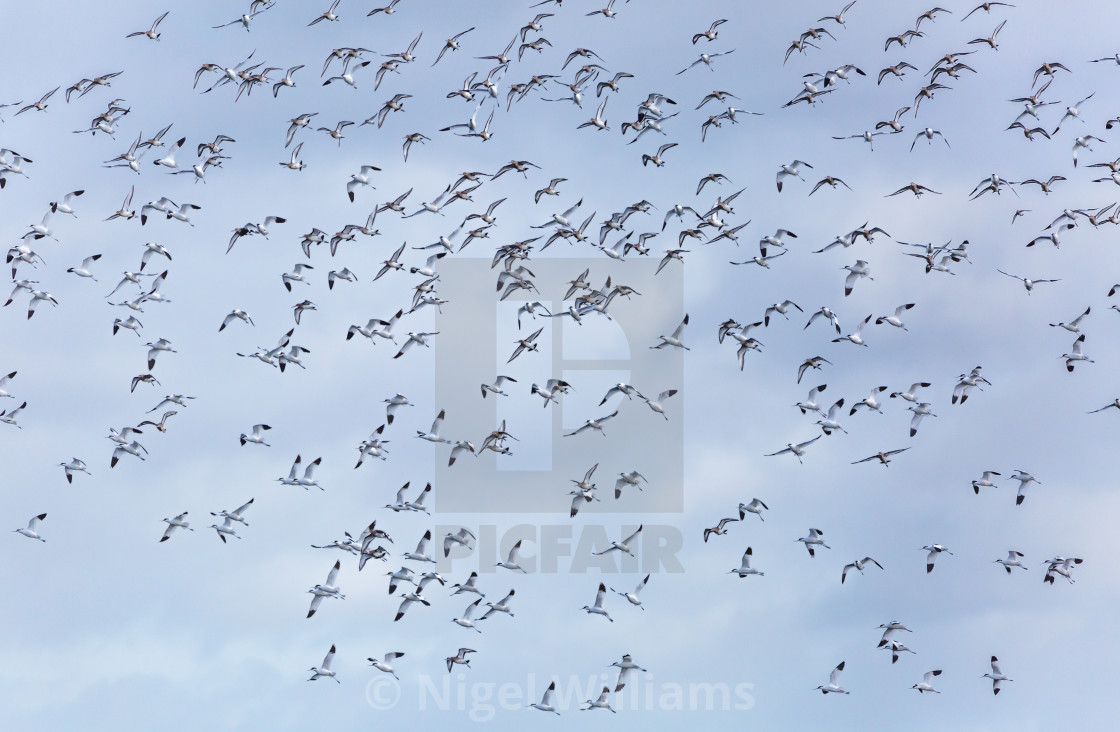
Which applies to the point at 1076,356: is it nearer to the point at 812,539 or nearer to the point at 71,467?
the point at 812,539

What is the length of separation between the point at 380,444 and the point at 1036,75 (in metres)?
38.6

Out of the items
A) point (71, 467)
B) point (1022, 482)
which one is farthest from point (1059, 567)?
point (71, 467)

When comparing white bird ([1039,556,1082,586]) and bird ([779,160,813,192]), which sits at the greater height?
bird ([779,160,813,192])

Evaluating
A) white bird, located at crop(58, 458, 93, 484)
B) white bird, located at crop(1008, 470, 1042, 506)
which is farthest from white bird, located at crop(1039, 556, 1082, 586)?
white bird, located at crop(58, 458, 93, 484)

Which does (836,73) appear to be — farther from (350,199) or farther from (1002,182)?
(350,199)

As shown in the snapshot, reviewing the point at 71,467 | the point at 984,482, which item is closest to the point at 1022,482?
the point at 984,482

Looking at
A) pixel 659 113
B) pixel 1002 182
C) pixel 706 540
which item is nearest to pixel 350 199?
pixel 659 113

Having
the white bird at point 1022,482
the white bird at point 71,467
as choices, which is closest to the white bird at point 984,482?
the white bird at point 1022,482

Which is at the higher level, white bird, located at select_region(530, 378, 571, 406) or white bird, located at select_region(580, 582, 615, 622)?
white bird, located at select_region(530, 378, 571, 406)

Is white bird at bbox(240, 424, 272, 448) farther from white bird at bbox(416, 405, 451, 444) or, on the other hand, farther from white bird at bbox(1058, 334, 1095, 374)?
white bird at bbox(1058, 334, 1095, 374)

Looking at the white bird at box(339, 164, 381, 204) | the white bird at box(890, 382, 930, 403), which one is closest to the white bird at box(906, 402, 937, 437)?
the white bird at box(890, 382, 930, 403)

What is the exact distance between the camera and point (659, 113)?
94.6m

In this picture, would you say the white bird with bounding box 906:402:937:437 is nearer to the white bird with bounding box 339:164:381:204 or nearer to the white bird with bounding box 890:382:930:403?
the white bird with bounding box 890:382:930:403

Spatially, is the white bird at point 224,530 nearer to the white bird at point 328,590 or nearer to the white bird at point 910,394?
the white bird at point 328,590
